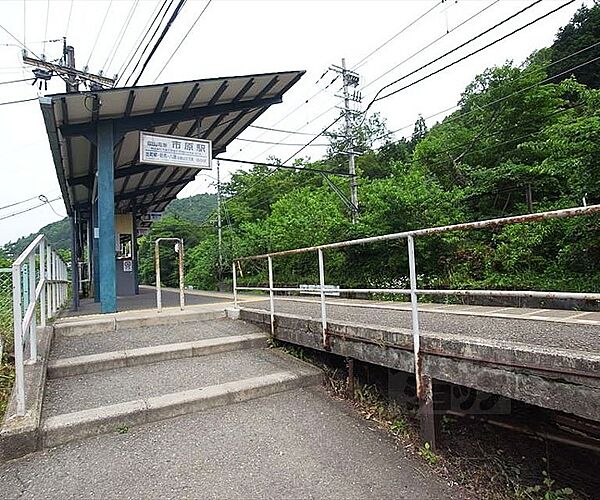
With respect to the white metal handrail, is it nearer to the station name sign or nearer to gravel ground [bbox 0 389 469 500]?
gravel ground [bbox 0 389 469 500]

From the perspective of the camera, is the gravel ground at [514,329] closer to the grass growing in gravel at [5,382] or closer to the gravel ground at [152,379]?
the gravel ground at [152,379]

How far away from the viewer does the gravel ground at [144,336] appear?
4.19 meters

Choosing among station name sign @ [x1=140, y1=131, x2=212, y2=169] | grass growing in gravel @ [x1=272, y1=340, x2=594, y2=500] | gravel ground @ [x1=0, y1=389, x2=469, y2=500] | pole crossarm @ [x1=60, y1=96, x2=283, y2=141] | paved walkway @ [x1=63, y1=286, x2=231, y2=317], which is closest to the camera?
gravel ground @ [x1=0, y1=389, x2=469, y2=500]

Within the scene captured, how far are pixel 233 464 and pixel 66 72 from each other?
15.6 metres

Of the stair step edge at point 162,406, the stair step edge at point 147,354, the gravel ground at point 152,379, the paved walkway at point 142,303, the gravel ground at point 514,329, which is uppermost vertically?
the gravel ground at point 514,329

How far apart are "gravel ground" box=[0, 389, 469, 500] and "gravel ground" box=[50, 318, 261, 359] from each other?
65.9 inches

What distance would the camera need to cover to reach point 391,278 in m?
8.54

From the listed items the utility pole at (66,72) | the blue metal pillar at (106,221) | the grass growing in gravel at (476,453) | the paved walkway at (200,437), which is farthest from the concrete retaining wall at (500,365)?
the utility pole at (66,72)

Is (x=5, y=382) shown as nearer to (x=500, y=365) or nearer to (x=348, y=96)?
(x=500, y=365)

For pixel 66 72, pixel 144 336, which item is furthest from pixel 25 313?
pixel 66 72

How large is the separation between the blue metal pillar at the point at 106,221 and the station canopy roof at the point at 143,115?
0.25 metres

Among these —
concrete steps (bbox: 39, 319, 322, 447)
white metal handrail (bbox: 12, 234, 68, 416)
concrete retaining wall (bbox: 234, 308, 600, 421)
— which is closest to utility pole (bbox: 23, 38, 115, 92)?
white metal handrail (bbox: 12, 234, 68, 416)

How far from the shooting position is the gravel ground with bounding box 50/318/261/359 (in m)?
4.19

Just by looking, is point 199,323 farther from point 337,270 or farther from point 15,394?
point 337,270
